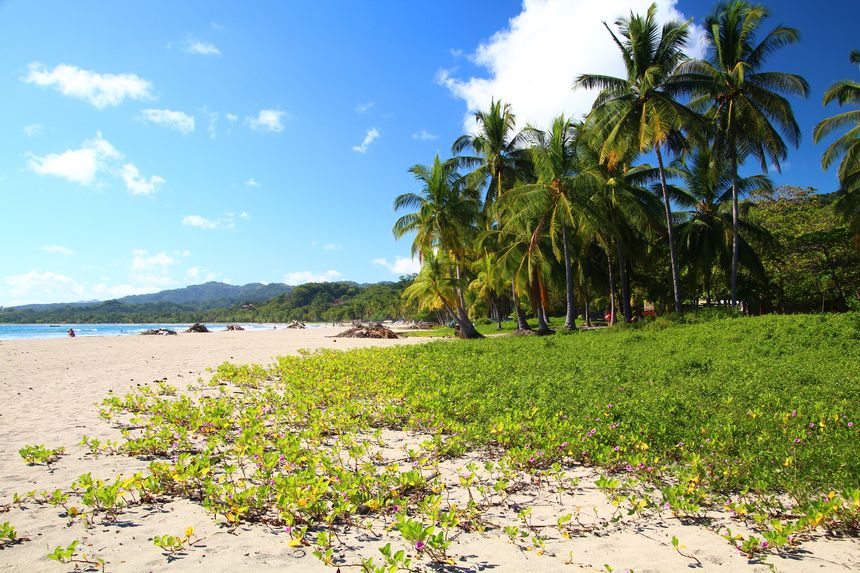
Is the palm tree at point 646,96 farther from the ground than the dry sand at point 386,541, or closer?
farther from the ground

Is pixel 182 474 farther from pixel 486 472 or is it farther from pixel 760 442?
pixel 760 442

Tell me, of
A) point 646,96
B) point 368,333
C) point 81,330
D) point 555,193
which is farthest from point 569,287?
point 81,330

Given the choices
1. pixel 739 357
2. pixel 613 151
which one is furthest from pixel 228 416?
pixel 613 151

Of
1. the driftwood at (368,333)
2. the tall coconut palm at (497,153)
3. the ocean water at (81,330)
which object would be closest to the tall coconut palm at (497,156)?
the tall coconut palm at (497,153)

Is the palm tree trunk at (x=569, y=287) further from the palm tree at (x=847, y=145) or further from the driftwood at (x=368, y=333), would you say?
the driftwood at (x=368, y=333)

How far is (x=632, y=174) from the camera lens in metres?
25.7

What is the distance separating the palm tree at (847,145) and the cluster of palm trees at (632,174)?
8 centimetres

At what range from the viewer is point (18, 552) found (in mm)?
2926

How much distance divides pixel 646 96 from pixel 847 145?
11.9 metres

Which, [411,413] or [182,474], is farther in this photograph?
[411,413]

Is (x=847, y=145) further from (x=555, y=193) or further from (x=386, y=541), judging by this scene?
(x=386, y=541)

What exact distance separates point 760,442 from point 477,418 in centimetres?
310

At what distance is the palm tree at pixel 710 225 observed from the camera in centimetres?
2328

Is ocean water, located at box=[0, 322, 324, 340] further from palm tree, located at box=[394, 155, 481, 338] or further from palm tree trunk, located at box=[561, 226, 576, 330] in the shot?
palm tree trunk, located at box=[561, 226, 576, 330]
